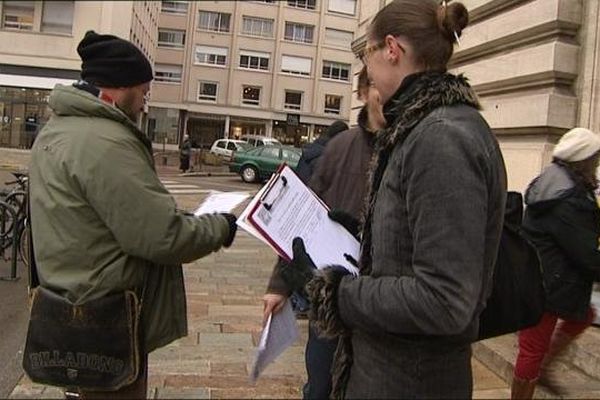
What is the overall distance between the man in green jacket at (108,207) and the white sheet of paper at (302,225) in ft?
1.22

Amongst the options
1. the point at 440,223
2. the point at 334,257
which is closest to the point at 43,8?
the point at 334,257

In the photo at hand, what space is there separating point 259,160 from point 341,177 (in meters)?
23.1

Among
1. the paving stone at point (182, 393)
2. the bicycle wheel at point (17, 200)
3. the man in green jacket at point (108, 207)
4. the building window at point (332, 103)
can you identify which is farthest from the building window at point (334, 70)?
the man in green jacket at point (108, 207)

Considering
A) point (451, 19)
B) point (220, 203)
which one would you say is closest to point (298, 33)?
point (220, 203)

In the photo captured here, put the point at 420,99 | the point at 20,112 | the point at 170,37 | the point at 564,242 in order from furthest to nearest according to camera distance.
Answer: the point at 170,37, the point at 20,112, the point at 564,242, the point at 420,99

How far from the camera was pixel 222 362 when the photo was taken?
4.82 meters

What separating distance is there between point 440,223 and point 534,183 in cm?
237

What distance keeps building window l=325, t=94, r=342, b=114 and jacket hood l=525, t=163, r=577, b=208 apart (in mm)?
51069

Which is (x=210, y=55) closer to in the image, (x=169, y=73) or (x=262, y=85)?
(x=169, y=73)

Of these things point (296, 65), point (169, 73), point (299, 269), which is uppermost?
point (296, 65)

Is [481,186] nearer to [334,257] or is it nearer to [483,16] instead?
[334,257]

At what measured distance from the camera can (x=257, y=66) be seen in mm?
54031

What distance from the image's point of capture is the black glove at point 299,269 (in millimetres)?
1828

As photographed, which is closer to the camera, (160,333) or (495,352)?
(160,333)
